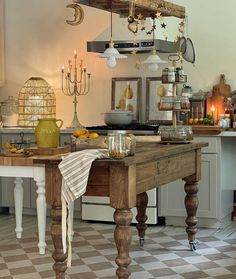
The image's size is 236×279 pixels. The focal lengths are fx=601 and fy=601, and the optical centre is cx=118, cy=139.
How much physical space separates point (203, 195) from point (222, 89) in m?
1.16

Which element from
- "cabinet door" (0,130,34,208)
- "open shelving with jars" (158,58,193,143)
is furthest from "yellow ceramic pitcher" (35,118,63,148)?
"cabinet door" (0,130,34,208)

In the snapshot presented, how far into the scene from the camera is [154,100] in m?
6.15

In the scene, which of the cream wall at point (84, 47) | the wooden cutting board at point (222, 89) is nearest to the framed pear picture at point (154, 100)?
the cream wall at point (84, 47)

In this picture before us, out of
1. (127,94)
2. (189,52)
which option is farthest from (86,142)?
(127,94)

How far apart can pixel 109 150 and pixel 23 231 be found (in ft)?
8.05

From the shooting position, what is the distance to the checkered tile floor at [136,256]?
4078mm

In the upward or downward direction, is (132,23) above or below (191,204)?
above

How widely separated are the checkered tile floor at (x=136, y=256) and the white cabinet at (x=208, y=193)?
0.16 m

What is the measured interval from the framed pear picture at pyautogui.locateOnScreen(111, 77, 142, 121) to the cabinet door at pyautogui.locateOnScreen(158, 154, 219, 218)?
103 centimetres

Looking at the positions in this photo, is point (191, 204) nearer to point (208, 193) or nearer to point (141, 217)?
point (141, 217)

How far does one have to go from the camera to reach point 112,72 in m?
6.39

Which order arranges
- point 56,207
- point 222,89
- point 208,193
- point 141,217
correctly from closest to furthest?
point 56,207
point 141,217
point 208,193
point 222,89

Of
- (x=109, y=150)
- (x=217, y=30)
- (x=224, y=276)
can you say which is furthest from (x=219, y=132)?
(x=109, y=150)

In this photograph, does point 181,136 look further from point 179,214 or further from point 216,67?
point 216,67
